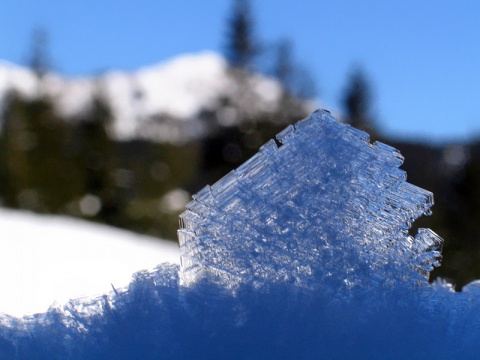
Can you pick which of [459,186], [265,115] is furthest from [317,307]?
[265,115]

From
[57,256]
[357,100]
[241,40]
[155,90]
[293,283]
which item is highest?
[155,90]

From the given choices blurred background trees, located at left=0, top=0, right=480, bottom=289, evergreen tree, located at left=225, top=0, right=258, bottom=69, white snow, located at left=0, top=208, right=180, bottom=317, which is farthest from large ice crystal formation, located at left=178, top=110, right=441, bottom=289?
evergreen tree, located at left=225, top=0, right=258, bottom=69

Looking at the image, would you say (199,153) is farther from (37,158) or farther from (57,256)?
(57,256)

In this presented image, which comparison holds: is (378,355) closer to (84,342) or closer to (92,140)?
(84,342)

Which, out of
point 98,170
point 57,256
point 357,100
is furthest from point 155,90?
point 57,256

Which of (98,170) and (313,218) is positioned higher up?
(98,170)

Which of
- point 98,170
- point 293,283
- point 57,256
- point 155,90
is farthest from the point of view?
point 155,90
